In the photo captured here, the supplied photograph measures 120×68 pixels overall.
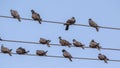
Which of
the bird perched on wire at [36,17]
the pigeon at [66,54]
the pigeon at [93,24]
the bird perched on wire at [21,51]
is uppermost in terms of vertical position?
the bird perched on wire at [36,17]

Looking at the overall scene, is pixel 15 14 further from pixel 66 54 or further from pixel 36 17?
pixel 66 54

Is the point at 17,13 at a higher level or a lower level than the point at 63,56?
higher

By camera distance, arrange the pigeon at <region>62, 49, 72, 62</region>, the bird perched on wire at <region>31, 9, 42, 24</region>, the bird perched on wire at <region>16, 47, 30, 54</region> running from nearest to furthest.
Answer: the bird perched on wire at <region>31, 9, 42, 24</region> → the bird perched on wire at <region>16, 47, 30, 54</region> → the pigeon at <region>62, 49, 72, 62</region>

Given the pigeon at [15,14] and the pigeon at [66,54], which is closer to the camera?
the pigeon at [15,14]

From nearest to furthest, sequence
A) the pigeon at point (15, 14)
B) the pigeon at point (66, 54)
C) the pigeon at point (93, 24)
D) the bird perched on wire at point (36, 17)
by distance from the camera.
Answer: the pigeon at point (15, 14)
the bird perched on wire at point (36, 17)
the pigeon at point (93, 24)
the pigeon at point (66, 54)

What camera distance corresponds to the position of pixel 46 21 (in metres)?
22.9

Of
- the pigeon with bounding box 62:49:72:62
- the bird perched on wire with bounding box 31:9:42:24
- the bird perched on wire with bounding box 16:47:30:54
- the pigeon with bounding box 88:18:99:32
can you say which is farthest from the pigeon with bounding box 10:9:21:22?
the pigeon with bounding box 88:18:99:32

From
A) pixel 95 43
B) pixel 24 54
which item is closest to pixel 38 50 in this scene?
pixel 24 54

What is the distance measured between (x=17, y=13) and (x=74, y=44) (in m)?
2.55

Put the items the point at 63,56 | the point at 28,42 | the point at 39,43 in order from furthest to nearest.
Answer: the point at 63,56 < the point at 39,43 < the point at 28,42

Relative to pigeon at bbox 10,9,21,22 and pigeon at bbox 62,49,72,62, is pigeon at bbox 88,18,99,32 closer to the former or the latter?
pigeon at bbox 62,49,72,62

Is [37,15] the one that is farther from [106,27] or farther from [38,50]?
[106,27]

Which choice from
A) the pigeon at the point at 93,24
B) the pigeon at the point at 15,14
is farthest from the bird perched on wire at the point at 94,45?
the pigeon at the point at 15,14

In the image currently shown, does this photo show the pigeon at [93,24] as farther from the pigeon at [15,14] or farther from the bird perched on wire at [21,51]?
the pigeon at [15,14]
